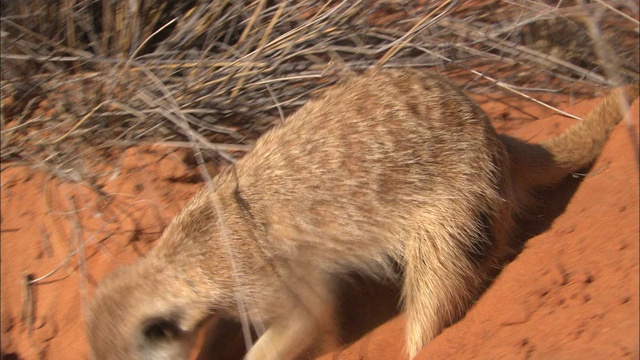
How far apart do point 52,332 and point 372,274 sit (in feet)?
6.23

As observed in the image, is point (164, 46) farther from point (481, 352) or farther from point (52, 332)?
point (481, 352)

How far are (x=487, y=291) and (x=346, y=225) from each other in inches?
28.2

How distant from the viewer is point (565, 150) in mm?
3320

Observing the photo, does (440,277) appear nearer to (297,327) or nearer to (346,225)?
(346,225)

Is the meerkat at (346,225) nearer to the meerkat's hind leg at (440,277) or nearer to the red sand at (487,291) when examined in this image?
the meerkat's hind leg at (440,277)

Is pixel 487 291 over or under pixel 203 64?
under

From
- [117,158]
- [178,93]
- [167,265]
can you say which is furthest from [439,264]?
[117,158]

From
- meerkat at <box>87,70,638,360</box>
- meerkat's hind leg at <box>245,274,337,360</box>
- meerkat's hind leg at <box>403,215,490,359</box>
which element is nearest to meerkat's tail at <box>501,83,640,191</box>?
meerkat at <box>87,70,638,360</box>

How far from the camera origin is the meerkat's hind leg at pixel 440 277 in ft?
10.1

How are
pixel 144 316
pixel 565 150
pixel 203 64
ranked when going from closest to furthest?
pixel 144 316
pixel 565 150
pixel 203 64

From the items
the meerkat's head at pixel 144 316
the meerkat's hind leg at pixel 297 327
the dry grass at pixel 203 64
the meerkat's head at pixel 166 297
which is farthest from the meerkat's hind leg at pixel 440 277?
the dry grass at pixel 203 64

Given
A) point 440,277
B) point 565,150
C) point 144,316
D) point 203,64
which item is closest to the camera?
point 144,316

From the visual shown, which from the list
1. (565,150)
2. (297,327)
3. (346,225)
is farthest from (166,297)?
(565,150)

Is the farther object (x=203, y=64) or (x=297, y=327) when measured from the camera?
(x=203, y=64)
